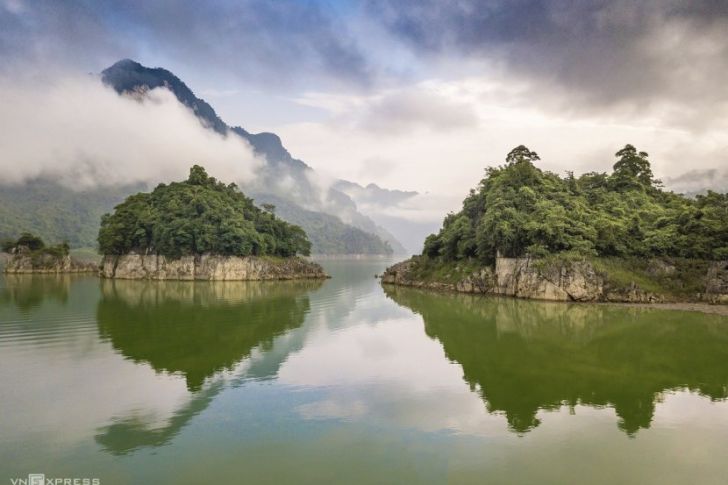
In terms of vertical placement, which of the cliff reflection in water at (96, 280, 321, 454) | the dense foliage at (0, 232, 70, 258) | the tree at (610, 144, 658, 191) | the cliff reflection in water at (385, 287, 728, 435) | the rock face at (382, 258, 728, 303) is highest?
the tree at (610, 144, 658, 191)

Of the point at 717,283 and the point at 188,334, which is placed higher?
the point at 717,283

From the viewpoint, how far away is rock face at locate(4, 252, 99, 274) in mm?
82938

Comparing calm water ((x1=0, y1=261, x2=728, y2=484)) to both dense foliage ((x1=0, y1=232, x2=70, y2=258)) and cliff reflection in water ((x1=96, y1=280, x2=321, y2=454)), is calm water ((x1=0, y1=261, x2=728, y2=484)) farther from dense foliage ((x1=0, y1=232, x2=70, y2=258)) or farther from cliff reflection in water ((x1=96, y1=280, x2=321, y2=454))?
dense foliage ((x1=0, y1=232, x2=70, y2=258))

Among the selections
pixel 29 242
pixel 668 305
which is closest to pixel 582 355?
pixel 668 305

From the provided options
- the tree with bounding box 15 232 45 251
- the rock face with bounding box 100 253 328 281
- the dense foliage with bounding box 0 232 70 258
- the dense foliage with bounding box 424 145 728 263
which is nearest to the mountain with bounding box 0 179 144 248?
the tree with bounding box 15 232 45 251

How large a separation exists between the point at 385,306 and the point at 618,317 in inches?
837

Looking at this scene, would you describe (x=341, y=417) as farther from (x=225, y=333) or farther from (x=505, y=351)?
(x=225, y=333)

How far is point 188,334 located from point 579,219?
4373cm

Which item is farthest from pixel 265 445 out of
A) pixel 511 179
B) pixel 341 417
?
pixel 511 179

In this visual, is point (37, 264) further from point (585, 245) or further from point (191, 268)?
point (585, 245)

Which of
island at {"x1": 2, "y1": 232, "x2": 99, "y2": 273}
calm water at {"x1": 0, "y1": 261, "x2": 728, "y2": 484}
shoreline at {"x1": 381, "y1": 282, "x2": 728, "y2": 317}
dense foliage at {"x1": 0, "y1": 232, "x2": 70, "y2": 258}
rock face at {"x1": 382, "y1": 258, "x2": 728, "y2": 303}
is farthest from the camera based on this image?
dense foliage at {"x1": 0, "y1": 232, "x2": 70, "y2": 258}

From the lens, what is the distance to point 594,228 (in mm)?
49781

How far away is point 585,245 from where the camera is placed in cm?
4778

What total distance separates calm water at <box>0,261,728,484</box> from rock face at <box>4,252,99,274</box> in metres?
63.2
